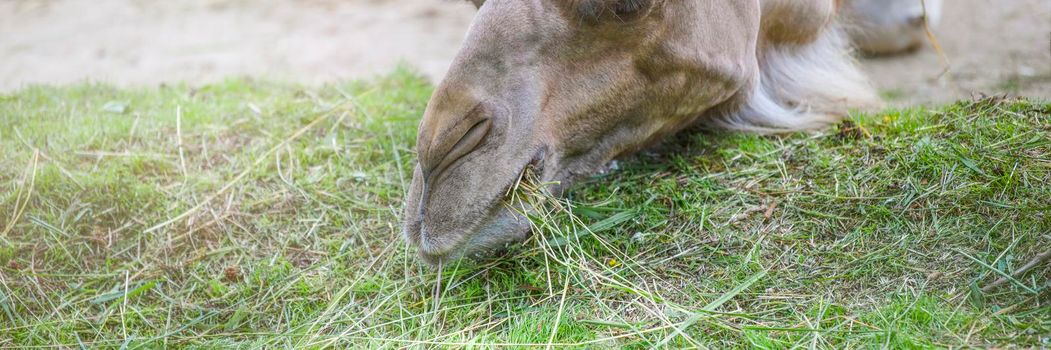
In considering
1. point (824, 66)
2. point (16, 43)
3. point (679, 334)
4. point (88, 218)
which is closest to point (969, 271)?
point (679, 334)

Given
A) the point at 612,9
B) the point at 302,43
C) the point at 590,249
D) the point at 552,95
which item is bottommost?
the point at 302,43


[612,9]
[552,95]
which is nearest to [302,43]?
[552,95]

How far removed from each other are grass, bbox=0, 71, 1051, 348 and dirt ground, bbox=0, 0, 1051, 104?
5.01 ft

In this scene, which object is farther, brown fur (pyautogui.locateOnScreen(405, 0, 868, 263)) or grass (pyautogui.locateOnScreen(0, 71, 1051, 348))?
brown fur (pyautogui.locateOnScreen(405, 0, 868, 263))

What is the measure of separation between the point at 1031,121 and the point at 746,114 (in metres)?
0.92

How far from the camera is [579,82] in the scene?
8.57 ft

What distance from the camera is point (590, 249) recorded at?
8.44 feet

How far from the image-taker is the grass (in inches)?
85.2

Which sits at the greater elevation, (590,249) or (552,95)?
(552,95)

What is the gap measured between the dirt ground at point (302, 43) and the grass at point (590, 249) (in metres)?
1.53

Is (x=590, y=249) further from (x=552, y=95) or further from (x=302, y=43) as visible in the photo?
(x=302, y=43)

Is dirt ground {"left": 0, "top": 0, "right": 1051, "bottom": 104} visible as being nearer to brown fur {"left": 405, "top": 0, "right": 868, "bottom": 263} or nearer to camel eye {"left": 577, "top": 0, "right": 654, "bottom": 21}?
brown fur {"left": 405, "top": 0, "right": 868, "bottom": 263}

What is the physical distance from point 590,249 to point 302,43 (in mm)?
3777

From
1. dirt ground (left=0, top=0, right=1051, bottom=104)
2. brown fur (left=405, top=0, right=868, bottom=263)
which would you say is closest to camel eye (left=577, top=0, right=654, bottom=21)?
brown fur (left=405, top=0, right=868, bottom=263)
